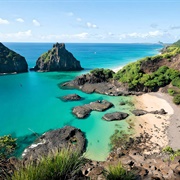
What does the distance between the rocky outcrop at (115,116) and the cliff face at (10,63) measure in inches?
2686

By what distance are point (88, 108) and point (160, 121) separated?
603 inches

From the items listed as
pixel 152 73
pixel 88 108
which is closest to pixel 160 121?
pixel 88 108

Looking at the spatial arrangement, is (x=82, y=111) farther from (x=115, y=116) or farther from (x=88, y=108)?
(x=115, y=116)

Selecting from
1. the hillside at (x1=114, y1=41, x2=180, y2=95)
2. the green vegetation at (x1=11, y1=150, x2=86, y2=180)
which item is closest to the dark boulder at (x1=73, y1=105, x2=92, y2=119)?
the hillside at (x1=114, y1=41, x2=180, y2=95)

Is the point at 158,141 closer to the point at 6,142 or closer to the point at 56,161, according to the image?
the point at 6,142

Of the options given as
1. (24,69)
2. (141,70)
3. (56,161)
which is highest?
(56,161)

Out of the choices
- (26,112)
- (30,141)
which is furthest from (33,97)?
(30,141)

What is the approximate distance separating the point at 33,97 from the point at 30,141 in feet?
86.6

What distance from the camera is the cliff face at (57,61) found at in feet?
322

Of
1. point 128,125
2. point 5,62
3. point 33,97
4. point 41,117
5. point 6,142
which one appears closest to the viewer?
point 6,142

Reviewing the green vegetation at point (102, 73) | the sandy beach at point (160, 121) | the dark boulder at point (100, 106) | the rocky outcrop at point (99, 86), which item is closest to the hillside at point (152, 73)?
the rocky outcrop at point (99, 86)

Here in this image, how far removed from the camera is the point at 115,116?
4122 centimetres

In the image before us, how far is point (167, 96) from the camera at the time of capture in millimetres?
54562

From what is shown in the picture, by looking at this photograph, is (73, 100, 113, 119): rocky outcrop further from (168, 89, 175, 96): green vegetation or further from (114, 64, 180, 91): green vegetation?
(168, 89, 175, 96): green vegetation
